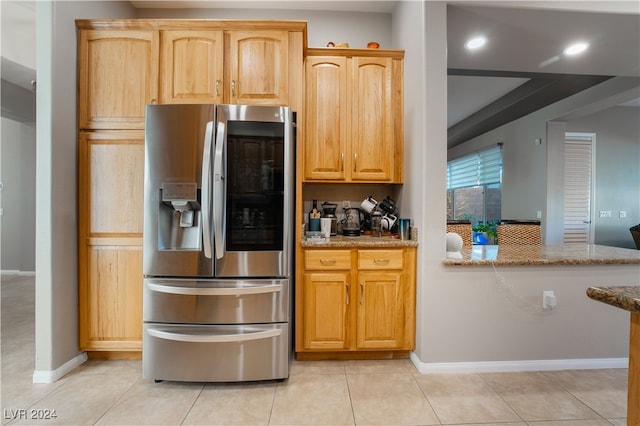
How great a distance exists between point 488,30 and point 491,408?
2753 millimetres

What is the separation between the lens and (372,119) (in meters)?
2.54

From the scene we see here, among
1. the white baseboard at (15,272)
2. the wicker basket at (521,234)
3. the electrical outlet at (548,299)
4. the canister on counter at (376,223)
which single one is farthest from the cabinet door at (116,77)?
the white baseboard at (15,272)

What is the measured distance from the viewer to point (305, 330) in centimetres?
226

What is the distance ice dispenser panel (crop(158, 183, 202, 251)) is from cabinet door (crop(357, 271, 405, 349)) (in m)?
1.22

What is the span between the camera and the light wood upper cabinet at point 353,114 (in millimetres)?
2514

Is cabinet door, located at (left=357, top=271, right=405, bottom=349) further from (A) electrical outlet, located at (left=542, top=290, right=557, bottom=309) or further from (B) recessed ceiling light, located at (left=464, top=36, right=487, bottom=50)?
(B) recessed ceiling light, located at (left=464, top=36, right=487, bottom=50)

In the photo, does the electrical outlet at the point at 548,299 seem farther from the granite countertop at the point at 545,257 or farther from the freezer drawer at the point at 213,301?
the freezer drawer at the point at 213,301

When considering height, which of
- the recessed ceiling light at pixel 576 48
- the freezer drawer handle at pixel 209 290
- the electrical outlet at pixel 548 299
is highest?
the recessed ceiling light at pixel 576 48

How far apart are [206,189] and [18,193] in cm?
567

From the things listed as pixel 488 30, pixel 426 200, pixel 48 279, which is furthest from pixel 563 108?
pixel 48 279

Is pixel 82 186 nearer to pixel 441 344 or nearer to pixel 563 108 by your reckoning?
pixel 441 344

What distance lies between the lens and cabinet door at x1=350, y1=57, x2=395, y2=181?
253 cm

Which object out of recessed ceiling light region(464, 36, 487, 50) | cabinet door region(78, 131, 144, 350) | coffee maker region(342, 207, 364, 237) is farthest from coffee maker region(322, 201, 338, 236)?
recessed ceiling light region(464, 36, 487, 50)

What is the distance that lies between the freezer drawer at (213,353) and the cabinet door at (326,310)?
0.35 meters
